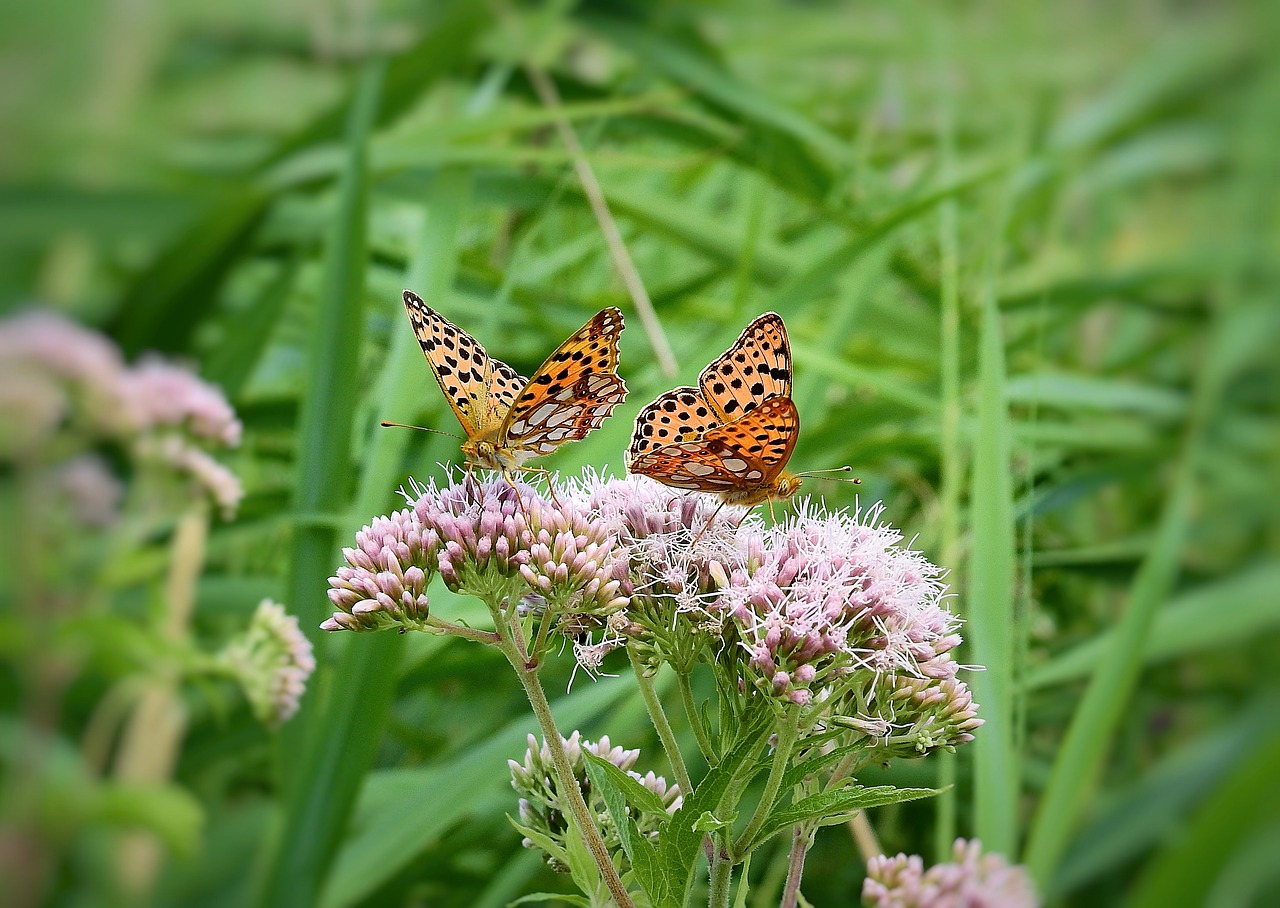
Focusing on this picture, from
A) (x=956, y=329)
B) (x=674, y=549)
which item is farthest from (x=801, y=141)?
(x=674, y=549)

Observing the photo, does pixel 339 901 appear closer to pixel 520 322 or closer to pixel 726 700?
pixel 726 700

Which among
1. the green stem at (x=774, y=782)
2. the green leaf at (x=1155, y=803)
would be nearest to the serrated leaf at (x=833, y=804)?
the green stem at (x=774, y=782)

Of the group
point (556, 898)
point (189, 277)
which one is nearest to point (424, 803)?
point (556, 898)

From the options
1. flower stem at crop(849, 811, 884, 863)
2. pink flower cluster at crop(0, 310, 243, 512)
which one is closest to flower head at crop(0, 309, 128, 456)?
pink flower cluster at crop(0, 310, 243, 512)

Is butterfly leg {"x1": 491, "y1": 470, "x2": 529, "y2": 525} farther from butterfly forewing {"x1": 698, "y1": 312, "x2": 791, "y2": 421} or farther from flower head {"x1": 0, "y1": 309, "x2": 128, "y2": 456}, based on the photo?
flower head {"x1": 0, "y1": 309, "x2": 128, "y2": 456}

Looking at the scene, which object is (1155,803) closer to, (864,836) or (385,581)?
(864,836)

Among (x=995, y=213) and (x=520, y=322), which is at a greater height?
(x=995, y=213)
